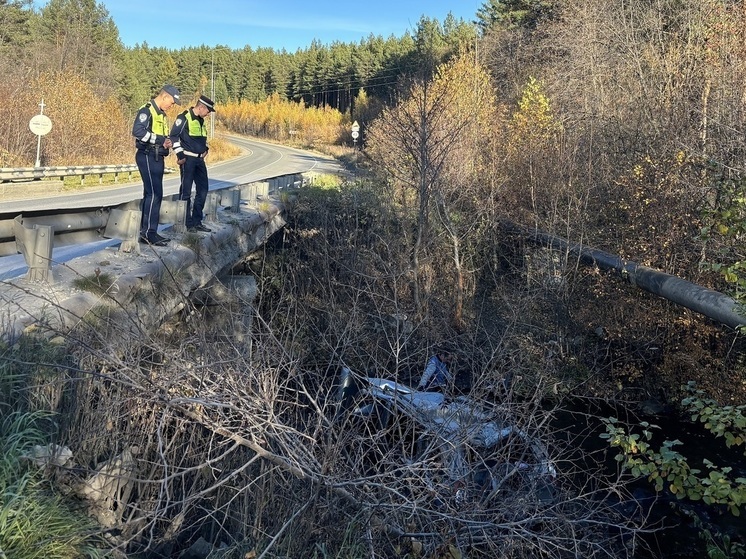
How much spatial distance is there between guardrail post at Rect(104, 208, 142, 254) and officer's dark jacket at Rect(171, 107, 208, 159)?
1.42m

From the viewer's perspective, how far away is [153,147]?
6980 millimetres

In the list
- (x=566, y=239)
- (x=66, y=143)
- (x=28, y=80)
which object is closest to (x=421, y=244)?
(x=566, y=239)

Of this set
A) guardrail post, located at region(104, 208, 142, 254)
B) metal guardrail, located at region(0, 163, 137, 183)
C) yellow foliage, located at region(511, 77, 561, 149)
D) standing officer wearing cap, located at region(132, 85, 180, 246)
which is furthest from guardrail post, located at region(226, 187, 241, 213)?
metal guardrail, located at region(0, 163, 137, 183)

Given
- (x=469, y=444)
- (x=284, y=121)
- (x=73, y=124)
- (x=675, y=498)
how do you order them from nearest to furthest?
(x=469, y=444) < (x=675, y=498) < (x=73, y=124) < (x=284, y=121)

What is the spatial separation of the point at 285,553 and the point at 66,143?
89.5 feet

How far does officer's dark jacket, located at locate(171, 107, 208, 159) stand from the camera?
7887 mm

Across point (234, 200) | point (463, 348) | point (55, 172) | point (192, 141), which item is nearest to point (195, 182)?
point (192, 141)

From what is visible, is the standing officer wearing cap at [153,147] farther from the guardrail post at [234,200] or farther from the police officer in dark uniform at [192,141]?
the guardrail post at [234,200]

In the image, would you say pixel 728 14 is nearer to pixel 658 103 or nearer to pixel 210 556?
pixel 658 103

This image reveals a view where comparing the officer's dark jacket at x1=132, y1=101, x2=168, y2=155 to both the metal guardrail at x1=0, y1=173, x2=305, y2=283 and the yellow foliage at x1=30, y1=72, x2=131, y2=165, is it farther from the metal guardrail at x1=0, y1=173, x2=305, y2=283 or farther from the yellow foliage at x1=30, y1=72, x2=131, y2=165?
the yellow foliage at x1=30, y1=72, x2=131, y2=165

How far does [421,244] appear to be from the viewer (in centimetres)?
1171

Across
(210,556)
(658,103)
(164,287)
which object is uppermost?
(658,103)

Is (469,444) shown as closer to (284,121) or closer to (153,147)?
(153,147)

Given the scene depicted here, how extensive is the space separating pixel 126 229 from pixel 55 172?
1449 cm
